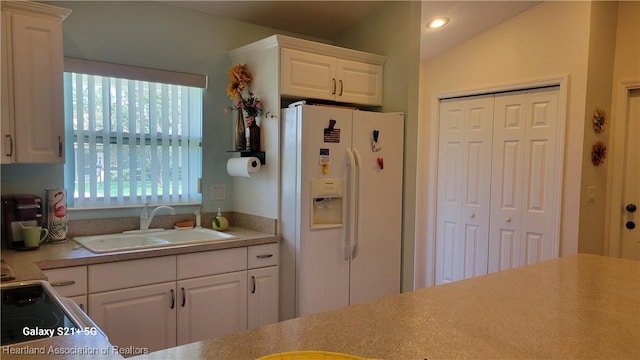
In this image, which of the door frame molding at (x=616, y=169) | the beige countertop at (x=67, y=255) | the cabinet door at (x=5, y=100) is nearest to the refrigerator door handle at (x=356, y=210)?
the beige countertop at (x=67, y=255)

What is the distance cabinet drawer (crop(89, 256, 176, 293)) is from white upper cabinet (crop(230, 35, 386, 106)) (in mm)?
1250

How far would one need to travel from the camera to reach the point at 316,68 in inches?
114

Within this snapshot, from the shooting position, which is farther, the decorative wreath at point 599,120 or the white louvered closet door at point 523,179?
the white louvered closet door at point 523,179

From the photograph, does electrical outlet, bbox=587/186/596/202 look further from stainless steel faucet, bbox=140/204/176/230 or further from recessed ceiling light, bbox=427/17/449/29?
stainless steel faucet, bbox=140/204/176/230

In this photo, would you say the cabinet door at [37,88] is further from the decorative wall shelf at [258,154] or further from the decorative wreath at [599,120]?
the decorative wreath at [599,120]

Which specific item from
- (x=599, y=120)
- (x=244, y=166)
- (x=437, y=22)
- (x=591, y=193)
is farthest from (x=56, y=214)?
(x=599, y=120)

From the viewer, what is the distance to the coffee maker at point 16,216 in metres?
2.19

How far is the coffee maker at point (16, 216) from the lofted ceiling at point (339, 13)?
148 cm

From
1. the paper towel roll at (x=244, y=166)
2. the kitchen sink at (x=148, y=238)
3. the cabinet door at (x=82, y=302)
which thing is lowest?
the cabinet door at (x=82, y=302)

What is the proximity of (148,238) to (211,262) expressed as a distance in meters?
0.52

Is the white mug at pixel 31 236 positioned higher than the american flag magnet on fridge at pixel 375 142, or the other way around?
the american flag magnet on fridge at pixel 375 142

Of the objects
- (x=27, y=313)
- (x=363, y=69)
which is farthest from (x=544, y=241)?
(x=27, y=313)

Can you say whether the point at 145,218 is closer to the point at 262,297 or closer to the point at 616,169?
the point at 262,297

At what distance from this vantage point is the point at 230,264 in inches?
99.1
